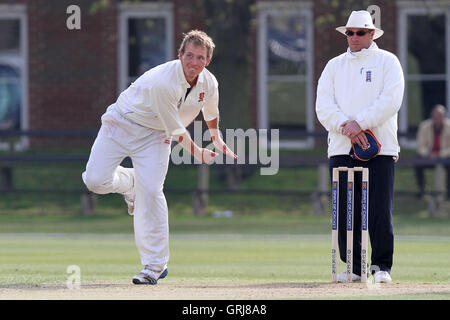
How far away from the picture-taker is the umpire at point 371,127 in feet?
28.8

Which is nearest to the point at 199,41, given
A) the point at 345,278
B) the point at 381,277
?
the point at 345,278

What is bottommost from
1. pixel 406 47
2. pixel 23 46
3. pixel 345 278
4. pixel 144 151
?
pixel 345 278

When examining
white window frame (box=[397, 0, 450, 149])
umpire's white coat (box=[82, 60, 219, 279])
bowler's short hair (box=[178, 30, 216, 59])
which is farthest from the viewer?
white window frame (box=[397, 0, 450, 149])

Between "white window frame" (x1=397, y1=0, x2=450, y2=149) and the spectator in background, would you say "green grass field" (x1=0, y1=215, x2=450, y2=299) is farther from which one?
"white window frame" (x1=397, y1=0, x2=450, y2=149)

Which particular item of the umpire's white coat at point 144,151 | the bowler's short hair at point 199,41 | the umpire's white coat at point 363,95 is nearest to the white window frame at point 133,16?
the umpire's white coat at point 363,95

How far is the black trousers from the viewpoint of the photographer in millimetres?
8805

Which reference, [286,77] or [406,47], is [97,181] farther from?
[406,47]

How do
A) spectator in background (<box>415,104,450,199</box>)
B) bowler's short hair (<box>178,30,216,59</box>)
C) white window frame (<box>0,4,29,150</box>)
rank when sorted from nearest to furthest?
bowler's short hair (<box>178,30,216,59</box>) < spectator in background (<box>415,104,450,199</box>) < white window frame (<box>0,4,29,150</box>)

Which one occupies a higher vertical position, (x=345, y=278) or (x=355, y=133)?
(x=355, y=133)

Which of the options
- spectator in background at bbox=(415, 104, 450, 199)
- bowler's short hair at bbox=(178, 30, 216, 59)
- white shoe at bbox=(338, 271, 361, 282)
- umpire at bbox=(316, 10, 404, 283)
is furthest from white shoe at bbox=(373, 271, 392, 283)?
spectator in background at bbox=(415, 104, 450, 199)

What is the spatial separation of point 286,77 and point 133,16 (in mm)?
3458

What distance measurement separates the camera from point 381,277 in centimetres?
870
